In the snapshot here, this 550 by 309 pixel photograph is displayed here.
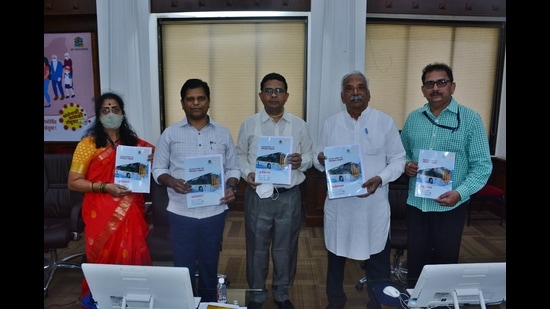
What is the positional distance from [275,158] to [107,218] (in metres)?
1.13

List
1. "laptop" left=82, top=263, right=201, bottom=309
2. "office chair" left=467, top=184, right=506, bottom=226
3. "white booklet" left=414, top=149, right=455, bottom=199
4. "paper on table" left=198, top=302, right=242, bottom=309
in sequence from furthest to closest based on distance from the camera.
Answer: "office chair" left=467, top=184, right=506, bottom=226
"white booklet" left=414, top=149, right=455, bottom=199
"paper on table" left=198, top=302, right=242, bottom=309
"laptop" left=82, top=263, right=201, bottom=309

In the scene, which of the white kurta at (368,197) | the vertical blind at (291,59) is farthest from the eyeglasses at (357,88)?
the vertical blind at (291,59)

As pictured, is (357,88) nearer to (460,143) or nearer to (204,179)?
(460,143)

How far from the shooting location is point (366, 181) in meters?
2.15

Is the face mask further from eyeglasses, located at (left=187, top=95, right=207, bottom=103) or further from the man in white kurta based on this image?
the man in white kurta

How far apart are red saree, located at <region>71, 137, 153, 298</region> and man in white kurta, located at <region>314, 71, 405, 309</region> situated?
1290 mm

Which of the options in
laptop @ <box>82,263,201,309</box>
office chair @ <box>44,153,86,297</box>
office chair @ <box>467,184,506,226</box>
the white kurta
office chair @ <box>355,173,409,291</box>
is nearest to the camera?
laptop @ <box>82,263,201,309</box>

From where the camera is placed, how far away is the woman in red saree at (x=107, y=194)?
211 centimetres

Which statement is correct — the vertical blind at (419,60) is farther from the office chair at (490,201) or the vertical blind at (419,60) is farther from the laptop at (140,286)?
the laptop at (140,286)

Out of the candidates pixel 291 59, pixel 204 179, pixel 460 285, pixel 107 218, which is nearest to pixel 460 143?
pixel 460 285

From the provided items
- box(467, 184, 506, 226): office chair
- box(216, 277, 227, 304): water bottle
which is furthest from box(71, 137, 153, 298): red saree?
box(467, 184, 506, 226): office chair

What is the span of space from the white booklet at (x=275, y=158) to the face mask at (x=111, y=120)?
34.8 inches

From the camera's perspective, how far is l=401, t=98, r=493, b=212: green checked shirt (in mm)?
1994

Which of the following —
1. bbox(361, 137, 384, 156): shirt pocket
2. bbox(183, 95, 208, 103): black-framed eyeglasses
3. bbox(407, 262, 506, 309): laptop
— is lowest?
bbox(407, 262, 506, 309): laptop
